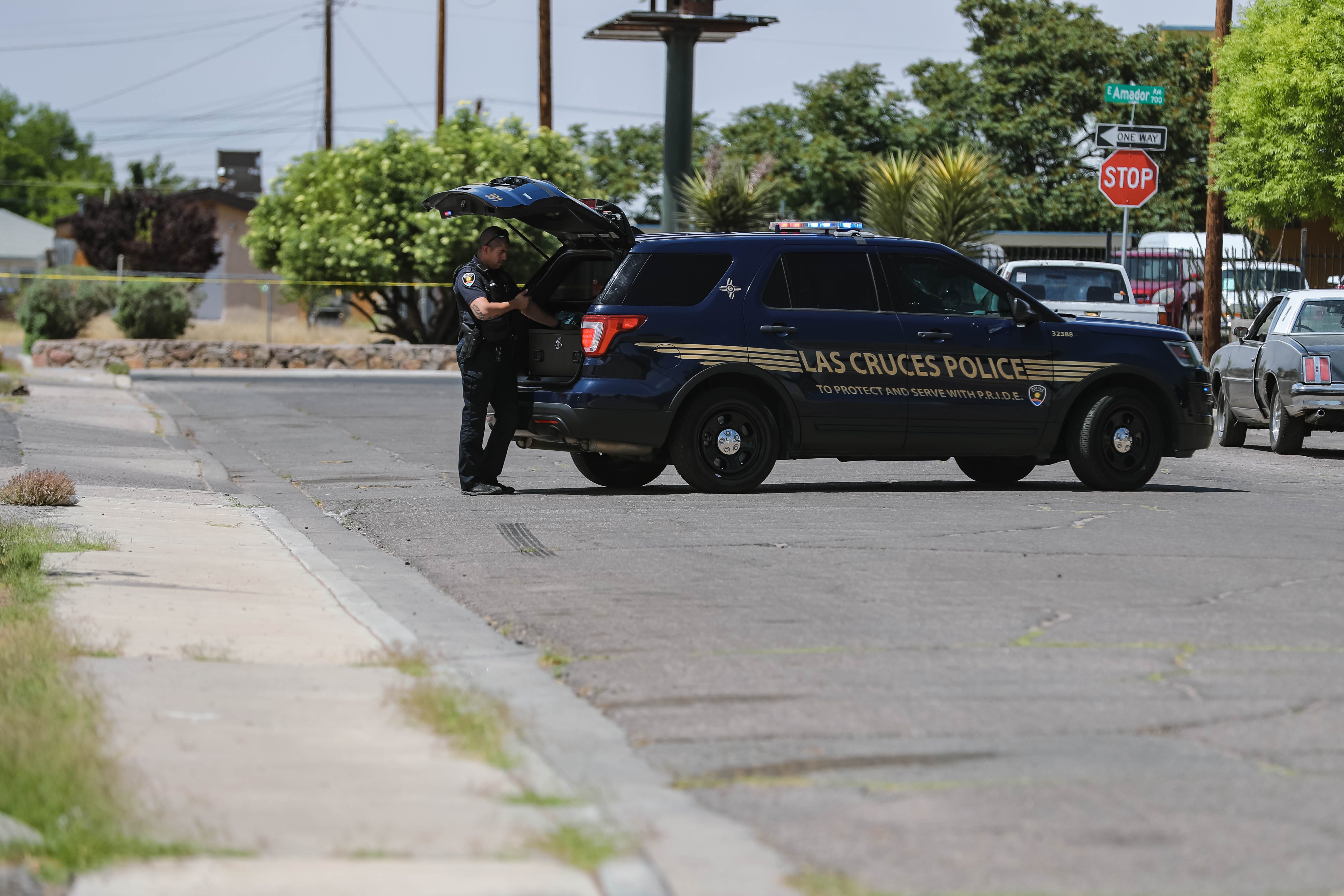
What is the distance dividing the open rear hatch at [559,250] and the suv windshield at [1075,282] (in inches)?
483

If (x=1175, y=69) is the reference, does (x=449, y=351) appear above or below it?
below

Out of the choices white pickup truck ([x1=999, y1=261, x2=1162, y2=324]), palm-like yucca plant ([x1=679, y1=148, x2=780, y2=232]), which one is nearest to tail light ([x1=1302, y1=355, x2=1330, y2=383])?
white pickup truck ([x1=999, y1=261, x2=1162, y2=324])

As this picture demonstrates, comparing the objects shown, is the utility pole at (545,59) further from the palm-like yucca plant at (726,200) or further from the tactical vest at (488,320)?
the tactical vest at (488,320)

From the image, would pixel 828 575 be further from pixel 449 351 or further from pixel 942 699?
pixel 449 351

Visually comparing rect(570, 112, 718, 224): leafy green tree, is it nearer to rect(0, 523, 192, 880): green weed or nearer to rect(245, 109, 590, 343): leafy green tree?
rect(245, 109, 590, 343): leafy green tree

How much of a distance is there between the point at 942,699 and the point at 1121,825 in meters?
1.45

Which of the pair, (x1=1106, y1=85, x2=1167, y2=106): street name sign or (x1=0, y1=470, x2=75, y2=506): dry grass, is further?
(x1=1106, y1=85, x2=1167, y2=106): street name sign

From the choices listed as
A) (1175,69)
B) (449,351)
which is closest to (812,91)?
(1175,69)

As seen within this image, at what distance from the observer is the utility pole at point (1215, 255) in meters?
26.6

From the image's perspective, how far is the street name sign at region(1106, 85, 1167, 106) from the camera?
25109mm

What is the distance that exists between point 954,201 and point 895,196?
54.5 inches

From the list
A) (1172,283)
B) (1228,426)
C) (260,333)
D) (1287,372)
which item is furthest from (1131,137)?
(260,333)

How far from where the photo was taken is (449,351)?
35.0 metres

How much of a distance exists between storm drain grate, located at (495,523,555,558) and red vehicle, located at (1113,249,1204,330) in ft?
65.7
